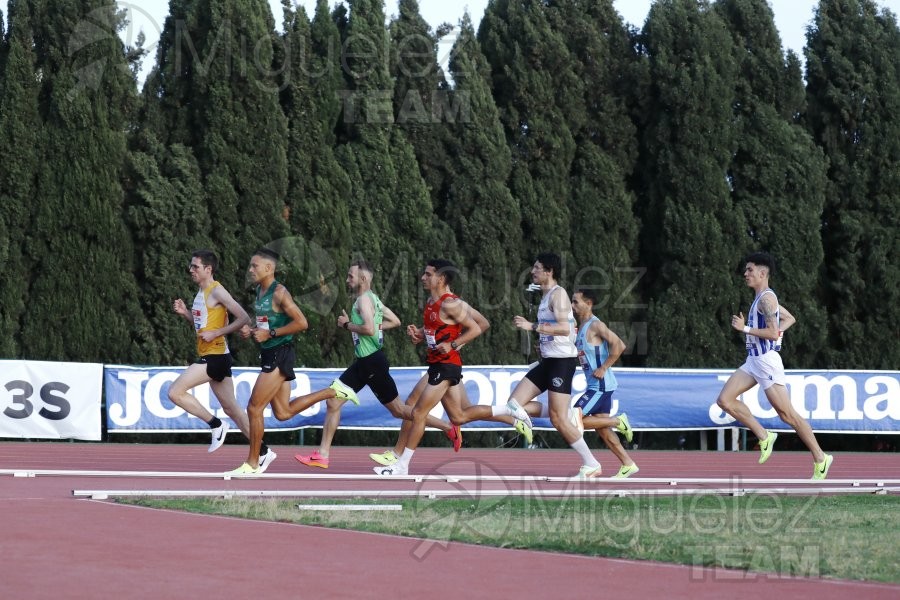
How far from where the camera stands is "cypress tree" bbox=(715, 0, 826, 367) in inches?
973

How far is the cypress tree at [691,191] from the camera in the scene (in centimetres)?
2436

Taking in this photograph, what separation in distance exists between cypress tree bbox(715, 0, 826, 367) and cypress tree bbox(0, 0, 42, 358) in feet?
41.1

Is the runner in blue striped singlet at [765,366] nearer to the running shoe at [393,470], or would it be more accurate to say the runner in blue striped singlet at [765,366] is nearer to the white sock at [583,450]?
the white sock at [583,450]

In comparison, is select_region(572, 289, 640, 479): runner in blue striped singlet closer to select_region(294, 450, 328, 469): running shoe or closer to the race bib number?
the race bib number

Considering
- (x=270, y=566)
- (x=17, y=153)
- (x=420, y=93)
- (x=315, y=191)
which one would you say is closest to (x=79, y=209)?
(x=17, y=153)

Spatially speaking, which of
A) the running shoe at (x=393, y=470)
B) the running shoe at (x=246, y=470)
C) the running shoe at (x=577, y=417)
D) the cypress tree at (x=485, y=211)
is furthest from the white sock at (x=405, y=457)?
the cypress tree at (x=485, y=211)

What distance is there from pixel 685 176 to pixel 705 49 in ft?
7.83

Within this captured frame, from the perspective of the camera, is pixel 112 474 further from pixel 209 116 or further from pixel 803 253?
pixel 803 253

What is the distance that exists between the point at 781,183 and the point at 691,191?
1.75 metres

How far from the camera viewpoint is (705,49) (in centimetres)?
2480

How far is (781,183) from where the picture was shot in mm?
24938

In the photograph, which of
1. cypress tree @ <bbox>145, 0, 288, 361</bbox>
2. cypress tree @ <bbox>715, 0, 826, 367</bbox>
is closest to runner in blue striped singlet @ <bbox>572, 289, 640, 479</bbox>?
cypress tree @ <bbox>145, 0, 288, 361</bbox>

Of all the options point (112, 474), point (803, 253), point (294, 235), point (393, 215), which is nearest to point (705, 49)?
point (803, 253)

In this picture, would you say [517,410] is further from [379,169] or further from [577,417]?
[379,169]
